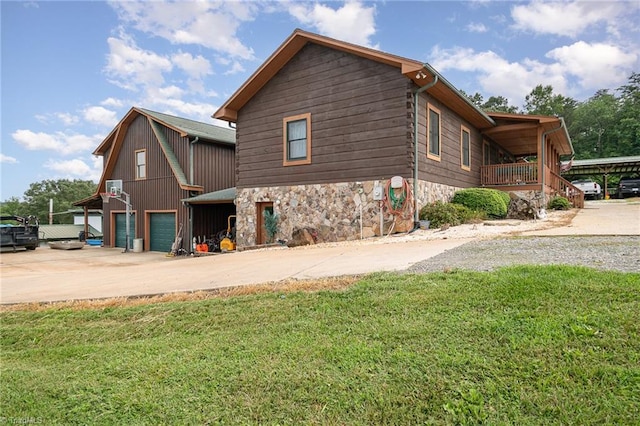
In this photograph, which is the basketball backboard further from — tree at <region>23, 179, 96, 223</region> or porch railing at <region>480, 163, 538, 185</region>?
tree at <region>23, 179, 96, 223</region>

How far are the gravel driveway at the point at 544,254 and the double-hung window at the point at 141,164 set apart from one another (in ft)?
55.6

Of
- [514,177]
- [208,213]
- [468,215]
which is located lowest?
[468,215]

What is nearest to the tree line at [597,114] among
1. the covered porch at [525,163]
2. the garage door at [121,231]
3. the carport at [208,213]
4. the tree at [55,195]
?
the covered porch at [525,163]

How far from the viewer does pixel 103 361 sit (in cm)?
319

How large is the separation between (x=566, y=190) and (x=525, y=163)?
6887 mm

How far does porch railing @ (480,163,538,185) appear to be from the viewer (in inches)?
579

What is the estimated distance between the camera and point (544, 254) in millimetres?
5574

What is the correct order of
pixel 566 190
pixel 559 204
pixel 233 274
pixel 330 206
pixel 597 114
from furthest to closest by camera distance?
pixel 597 114, pixel 566 190, pixel 559 204, pixel 330 206, pixel 233 274

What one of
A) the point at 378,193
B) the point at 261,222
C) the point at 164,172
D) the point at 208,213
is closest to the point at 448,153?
the point at 378,193

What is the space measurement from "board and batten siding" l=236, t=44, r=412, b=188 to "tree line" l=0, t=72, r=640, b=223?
34051 mm

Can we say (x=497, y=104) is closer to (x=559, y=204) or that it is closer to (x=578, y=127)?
(x=578, y=127)

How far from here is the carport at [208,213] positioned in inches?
635

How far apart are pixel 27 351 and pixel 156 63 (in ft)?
51.1

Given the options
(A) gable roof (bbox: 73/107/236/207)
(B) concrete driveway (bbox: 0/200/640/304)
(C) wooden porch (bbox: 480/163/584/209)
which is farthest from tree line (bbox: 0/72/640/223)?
(B) concrete driveway (bbox: 0/200/640/304)
